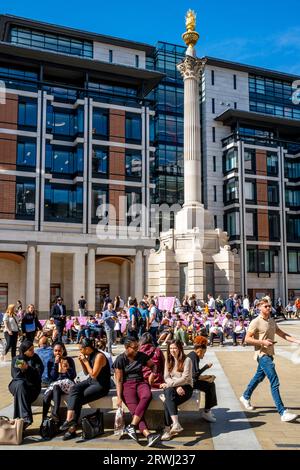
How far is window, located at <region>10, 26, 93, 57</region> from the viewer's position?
5741cm

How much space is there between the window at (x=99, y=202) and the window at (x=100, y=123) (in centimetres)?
565

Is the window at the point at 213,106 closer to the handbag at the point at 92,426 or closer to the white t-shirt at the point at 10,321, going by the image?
the white t-shirt at the point at 10,321

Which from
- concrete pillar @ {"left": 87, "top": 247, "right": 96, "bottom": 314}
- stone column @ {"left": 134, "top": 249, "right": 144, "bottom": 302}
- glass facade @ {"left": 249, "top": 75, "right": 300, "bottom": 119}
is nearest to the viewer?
concrete pillar @ {"left": 87, "top": 247, "right": 96, "bottom": 314}

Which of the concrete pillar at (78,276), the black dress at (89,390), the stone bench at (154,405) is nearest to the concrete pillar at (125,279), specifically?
the concrete pillar at (78,276)

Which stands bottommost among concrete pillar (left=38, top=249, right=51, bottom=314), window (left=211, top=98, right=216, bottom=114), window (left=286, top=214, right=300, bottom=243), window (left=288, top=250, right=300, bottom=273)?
concrete pillar (left=38, top=249, right=51, bottom=314)

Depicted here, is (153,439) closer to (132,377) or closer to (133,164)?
(132,377)

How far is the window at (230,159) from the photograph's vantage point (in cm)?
6372

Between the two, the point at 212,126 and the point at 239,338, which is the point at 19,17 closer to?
the point at 212,126

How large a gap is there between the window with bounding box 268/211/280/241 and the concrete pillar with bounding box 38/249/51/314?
30095 millimetres

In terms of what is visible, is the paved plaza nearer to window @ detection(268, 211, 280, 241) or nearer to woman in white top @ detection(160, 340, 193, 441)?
woman in white top @ detection(160, 340, 193, 441)

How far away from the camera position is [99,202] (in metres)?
51.5

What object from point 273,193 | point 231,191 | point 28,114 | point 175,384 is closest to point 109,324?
point 175,384

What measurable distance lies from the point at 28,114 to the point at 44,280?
16.6 meters

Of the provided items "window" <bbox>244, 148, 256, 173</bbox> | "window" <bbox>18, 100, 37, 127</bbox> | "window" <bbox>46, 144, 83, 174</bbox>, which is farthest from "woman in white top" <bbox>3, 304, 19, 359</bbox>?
"window" <bbox>244, 148, 256, 173</bbox>
